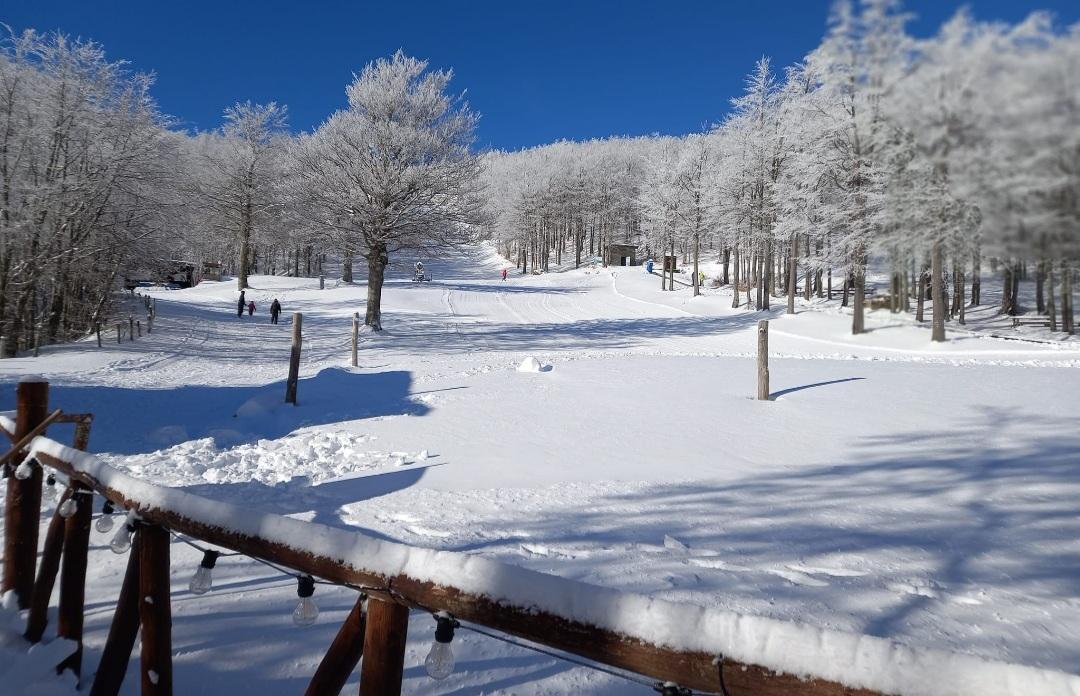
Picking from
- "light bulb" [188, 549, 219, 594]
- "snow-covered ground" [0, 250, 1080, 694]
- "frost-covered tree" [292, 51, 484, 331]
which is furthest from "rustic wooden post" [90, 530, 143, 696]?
"frost-covered tree" [292, 51, 484, 331]

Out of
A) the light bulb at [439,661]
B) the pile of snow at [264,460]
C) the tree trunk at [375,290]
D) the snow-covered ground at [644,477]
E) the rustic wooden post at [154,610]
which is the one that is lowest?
the pile of snow at [264,460]

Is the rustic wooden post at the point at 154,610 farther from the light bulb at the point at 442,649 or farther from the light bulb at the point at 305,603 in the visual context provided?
the light bulb at the point at 442,649

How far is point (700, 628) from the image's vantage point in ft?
4.31

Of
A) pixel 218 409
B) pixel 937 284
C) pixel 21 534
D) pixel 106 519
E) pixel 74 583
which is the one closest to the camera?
pixel 937 284

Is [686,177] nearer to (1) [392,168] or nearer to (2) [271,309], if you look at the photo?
(1) [392,168]

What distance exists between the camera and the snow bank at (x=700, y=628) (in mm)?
1009

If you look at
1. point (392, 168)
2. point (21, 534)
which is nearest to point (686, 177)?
point (392, 168)

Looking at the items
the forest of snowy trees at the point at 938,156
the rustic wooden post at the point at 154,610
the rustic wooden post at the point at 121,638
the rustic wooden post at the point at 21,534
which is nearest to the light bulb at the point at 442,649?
the forest of snowy trees at the point at 938,156

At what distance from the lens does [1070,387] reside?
11.3 m

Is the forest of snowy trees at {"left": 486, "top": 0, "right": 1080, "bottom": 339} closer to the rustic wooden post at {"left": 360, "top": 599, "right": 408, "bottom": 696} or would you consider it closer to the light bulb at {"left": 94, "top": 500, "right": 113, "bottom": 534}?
the rustic wooden post at {"left": 360, "top": 599, "right": 408, "bottom": 696}

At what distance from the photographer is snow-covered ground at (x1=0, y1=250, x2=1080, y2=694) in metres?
3.69

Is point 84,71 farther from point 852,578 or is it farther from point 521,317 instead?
point 852,578

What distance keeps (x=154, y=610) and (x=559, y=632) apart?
1916mm

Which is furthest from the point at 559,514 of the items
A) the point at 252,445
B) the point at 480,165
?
the point at 480,165
